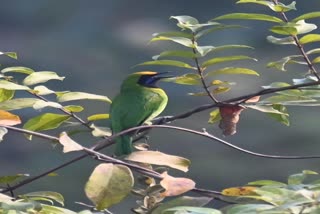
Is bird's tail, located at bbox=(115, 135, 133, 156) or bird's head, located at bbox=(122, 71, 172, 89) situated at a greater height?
bird's tail, located at bbox=(115, 135, 133, 156)

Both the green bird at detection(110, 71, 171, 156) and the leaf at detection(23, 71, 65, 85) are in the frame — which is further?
the green bird at detection(110, 71, 171, 156)

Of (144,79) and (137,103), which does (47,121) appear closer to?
(137,103)

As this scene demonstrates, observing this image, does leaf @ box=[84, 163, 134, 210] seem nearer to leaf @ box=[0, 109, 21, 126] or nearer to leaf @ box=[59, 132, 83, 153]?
leaf @ box=[59, 132, 83, 153]

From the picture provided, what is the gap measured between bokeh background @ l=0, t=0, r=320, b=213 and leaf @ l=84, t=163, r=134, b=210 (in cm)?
229

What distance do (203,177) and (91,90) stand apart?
65cm

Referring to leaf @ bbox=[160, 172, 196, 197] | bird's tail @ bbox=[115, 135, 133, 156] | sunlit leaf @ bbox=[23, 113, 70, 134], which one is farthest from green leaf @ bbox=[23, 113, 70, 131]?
leaf @ bbox=[160, 172, 196, 197]

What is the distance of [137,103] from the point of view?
5.55 feet

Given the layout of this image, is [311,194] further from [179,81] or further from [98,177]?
[179,81]

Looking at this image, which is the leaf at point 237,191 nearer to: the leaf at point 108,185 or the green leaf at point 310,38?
the leaf at point 108,185

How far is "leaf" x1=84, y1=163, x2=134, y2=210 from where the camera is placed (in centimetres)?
86

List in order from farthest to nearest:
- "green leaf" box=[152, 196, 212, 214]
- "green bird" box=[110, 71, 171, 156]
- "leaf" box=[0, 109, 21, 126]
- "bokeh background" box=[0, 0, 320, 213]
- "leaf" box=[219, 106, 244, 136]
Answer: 1. "bokeh background" box=[0, 0, 320, 213]
2. "green bird" box=[110, 71, 171, 156]
3. "leaf" box=[219, 106, 244, 136]
4. "leaf" box=[0, 109, 21, 126]
5. "green leaf" box=[152, 196, 212, 214]

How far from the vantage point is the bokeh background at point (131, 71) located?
349 cm

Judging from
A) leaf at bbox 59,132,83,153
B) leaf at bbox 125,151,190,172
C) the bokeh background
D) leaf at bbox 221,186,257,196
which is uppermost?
leaf at bbox 59,132,83,153

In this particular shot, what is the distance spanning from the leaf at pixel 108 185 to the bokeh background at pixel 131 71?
2291mm
